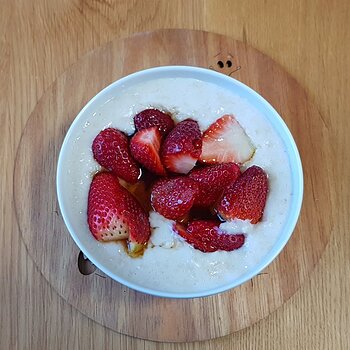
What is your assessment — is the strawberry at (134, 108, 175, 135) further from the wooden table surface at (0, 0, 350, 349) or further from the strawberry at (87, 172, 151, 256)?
the wooden table surface at (0, 0, 350, 349)

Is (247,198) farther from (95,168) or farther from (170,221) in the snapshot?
(95,168)

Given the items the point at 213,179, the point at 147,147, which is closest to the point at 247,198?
the point at 213,179

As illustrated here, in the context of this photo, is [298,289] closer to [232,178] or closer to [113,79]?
[232,178]

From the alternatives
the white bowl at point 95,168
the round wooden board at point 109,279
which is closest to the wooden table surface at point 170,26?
the round wooden board at point 109,279

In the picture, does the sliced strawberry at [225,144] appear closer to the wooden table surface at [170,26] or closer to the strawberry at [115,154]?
the strawberry at [115,154]

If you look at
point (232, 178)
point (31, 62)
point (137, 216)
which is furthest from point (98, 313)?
point (31, 62)

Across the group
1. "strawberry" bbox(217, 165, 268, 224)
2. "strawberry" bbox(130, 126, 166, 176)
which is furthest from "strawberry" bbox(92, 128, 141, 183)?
"strawberry" bbox(217, 165, 268, 224)
